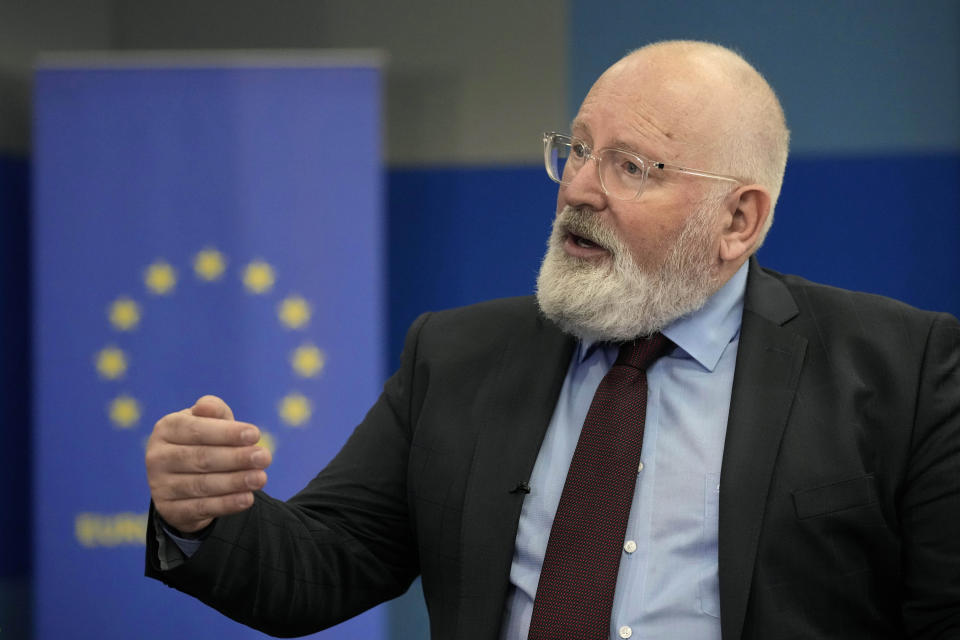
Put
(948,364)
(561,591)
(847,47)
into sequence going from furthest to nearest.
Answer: (847,47)
(948,364)
(561,591)

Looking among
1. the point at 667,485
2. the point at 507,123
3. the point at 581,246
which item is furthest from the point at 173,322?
the point at 667,485

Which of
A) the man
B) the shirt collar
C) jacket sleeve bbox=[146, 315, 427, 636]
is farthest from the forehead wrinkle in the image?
jacket sleeve bbox=[146, 315, 427, 636]

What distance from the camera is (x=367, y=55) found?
130 inches

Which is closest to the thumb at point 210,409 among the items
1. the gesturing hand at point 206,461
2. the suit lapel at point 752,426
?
the gesturing hand at point 206,461

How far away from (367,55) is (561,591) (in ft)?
7.33

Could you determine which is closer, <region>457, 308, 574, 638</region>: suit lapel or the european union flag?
<region>457, 308, 574, 638</region>: suit lapel

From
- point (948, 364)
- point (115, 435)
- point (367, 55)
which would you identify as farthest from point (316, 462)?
point (948, 364)

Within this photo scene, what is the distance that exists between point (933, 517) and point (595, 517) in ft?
1.69

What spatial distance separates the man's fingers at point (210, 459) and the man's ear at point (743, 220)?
92 cm

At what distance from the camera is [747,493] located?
1.54m

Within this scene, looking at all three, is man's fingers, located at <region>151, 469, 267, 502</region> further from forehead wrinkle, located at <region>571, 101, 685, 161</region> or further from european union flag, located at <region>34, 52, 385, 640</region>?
european union flag, located at <region>34, 52, 385, 640</region>

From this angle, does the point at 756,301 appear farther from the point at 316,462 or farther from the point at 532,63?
the point at 532,63

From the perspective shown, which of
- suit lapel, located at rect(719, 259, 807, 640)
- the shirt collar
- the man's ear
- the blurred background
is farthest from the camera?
the blurred background

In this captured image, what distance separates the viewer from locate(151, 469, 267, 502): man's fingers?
1376 millimetres
